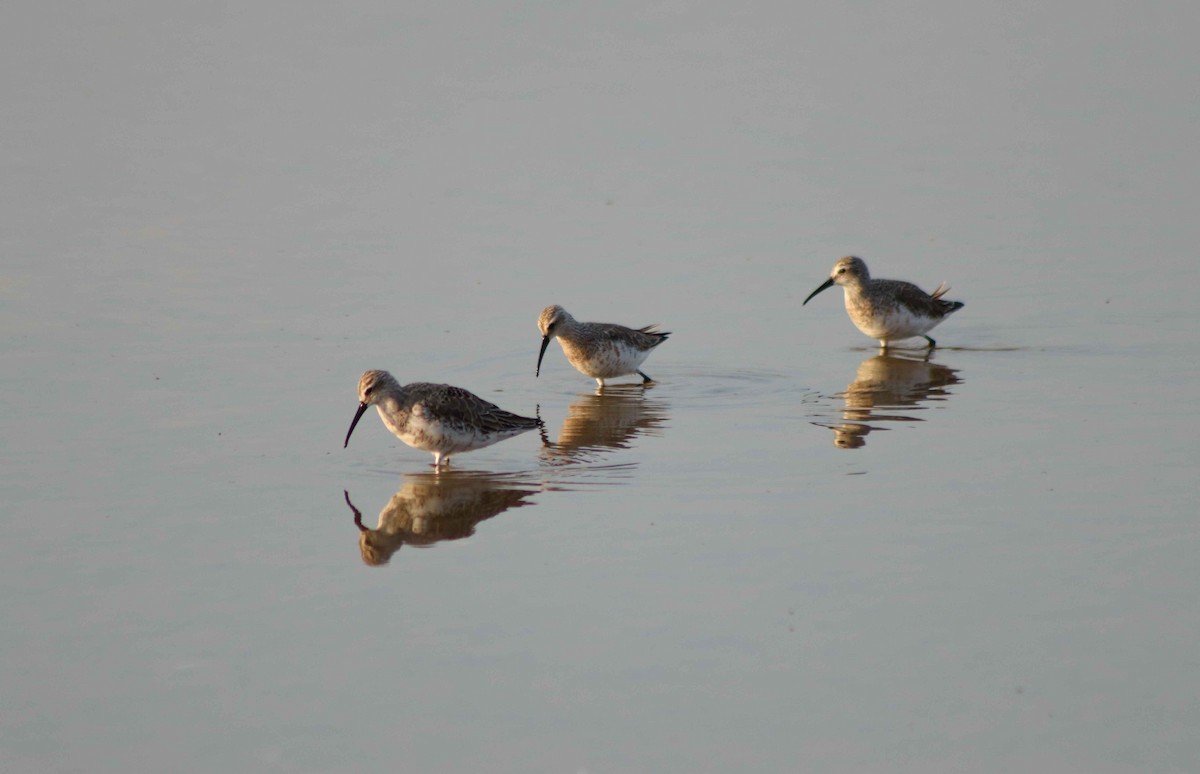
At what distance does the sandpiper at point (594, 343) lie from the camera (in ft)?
53.1

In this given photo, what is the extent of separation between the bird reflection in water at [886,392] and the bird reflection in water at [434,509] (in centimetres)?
298

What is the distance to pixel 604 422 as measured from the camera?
1513 centimetres

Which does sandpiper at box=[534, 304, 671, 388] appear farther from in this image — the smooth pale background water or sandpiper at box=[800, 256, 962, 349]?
sandpiper at box=[800, 256, 962, 349]

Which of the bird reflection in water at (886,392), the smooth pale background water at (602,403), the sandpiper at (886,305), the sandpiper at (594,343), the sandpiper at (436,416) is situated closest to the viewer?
the smooth pale background water at (602,403)

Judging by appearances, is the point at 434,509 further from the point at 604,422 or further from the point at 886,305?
the point at 886,305

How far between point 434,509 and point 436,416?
0.94 meters

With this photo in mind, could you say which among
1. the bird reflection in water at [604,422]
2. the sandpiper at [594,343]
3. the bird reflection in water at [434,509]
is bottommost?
the bird reflection in water at [434,509]

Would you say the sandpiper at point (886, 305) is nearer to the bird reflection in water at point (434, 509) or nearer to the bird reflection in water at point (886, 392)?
the bird reflection in water at point (886, 392)

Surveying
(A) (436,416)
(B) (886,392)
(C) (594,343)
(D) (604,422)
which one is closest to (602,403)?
(C) (594,343)

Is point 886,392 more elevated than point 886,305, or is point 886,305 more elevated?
point 886,305

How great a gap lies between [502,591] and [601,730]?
6.73 ft

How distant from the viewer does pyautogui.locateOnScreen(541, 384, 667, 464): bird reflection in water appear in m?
13.9

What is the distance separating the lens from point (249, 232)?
69.7ft

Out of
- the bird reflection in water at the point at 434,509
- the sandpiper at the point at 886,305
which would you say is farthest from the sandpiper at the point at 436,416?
the sandpiper at the point at 886,305
